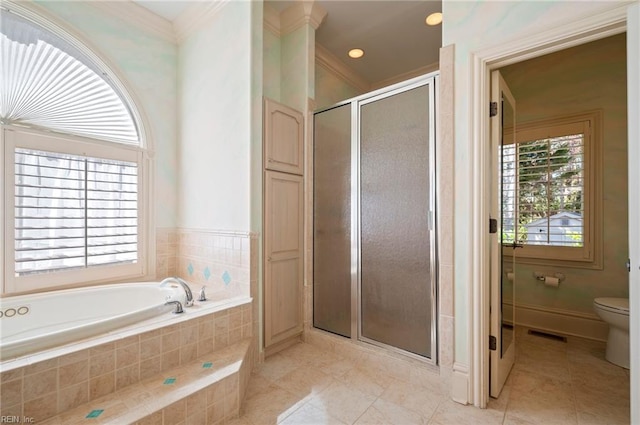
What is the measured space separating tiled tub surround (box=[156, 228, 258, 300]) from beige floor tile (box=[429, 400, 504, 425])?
4.65 feet

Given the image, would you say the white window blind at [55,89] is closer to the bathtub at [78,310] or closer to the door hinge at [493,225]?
the bathtub at [78,310]

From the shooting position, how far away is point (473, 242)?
66.6 inches

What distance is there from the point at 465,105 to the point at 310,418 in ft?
6.57

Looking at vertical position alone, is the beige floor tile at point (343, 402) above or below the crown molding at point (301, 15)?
below

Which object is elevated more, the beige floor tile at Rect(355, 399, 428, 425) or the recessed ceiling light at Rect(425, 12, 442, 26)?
the recessed ceiling light at Rect(425, 12, 442, 26)

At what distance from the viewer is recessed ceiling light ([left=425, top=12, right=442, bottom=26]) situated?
→ 2519 mm

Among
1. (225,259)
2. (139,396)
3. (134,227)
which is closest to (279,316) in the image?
(225,259)

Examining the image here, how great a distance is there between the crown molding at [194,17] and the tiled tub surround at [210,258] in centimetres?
186

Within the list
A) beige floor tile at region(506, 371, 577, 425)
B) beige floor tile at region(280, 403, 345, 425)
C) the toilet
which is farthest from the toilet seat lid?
beige floor tile at region(280, 403, 345, 425)

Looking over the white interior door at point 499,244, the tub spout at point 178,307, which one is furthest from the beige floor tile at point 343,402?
the tub spout at point 178,307

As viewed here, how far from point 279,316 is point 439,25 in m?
2.97

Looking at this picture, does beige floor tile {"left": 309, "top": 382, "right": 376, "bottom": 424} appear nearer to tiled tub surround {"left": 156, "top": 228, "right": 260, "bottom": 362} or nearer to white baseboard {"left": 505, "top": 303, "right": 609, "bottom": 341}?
tiled tub surround {"left": 156, "top": 228, "right": 260, "bottom": 362}

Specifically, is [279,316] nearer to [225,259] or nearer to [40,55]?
[225,259]

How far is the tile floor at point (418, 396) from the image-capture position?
5.23 ft
